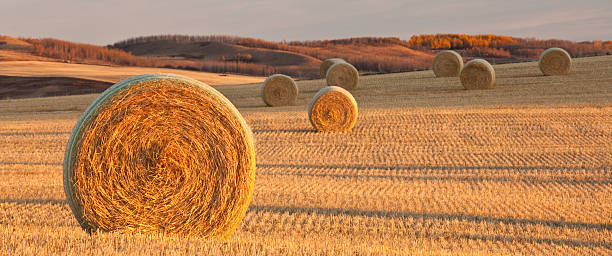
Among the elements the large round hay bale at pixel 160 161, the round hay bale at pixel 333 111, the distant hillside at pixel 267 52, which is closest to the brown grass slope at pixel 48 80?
the distant hillside at pixel 267 52

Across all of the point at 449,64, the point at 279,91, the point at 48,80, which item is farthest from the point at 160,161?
the point at 48,80

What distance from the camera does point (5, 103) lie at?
111ft

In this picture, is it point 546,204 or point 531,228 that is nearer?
point 531,228

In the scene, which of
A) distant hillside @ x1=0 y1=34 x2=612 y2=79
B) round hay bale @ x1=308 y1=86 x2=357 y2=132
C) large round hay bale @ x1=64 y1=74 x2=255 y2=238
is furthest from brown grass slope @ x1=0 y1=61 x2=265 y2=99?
large round hay bale @ x1=64 y1=74 x2=255 y2=238

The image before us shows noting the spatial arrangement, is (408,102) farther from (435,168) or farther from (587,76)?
(435,168)

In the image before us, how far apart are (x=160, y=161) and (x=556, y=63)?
91.2 ft

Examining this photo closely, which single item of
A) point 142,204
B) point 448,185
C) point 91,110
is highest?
point 91,110

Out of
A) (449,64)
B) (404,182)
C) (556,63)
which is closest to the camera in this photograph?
(404,182)

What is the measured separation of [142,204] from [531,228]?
4.88m

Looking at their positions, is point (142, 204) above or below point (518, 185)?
above

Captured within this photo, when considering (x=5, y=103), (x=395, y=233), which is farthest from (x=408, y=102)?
(x=5, y=103)

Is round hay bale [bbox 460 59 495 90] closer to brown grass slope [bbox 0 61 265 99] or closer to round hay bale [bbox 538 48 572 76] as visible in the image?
round hay bale [bbox 538 48 572 76]

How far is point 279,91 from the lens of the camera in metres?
25.5

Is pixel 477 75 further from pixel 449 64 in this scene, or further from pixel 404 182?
pixel 404 182
